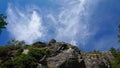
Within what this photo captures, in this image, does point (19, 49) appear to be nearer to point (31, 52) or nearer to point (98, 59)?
point (31, 52)

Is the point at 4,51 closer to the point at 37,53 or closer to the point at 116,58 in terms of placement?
the point at 37,53

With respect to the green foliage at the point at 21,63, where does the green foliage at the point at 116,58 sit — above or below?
above

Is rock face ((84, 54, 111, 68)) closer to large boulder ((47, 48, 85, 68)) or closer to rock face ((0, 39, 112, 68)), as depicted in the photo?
rock face ((0, 39, 112, 68))

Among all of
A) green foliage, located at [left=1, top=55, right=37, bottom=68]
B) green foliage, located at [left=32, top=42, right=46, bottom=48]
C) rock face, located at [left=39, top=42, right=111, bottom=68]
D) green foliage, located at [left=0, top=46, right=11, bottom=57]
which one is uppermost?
green foliage, located at [left=32, top=42, right=46, bottom=48]

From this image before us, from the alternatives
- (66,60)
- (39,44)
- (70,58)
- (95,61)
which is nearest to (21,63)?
(66,60)

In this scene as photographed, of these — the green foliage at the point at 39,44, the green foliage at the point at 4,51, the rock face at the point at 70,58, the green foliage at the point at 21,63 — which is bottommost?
the green foliage at the point at 21,63

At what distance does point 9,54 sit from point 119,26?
36.5 meters

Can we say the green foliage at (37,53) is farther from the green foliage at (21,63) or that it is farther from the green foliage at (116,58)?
the green foliage at (116,58)

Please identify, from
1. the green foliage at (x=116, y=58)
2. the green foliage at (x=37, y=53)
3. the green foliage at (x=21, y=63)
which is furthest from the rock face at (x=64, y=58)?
the green foliage at (x=116, y=58)

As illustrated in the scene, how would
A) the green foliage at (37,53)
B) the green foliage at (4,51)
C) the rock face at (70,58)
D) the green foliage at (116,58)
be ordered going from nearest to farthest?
the rock face at (70,58)
the green foliage at (37,53)
the green foliage at (4,51)
the green foliage at (116,58)

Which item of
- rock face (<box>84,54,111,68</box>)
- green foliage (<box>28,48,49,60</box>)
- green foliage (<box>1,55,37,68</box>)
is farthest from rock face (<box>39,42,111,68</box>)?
green foliage (<box>1,55,37,68</box>)

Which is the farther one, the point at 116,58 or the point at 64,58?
the point at 116,58

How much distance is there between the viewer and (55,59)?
5666 centimetres

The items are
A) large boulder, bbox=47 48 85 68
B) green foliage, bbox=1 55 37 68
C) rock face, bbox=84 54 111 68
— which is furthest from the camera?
rock face, bbox=84 54 111 68
